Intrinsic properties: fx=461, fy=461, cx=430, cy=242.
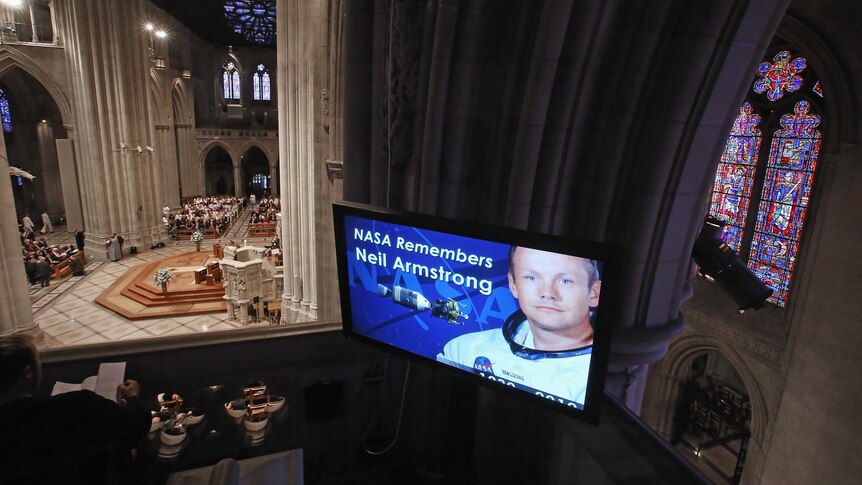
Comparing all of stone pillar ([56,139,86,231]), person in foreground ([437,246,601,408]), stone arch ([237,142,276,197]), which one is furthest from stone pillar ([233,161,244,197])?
person in foreground ([437,246,601,408])

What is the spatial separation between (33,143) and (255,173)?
11528 mm

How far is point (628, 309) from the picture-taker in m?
2.32

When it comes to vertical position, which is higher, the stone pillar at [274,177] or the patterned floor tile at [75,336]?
the stone pillar at [274,177]

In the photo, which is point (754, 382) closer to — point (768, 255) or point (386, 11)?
point (768, 255)

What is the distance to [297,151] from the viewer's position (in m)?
8.16

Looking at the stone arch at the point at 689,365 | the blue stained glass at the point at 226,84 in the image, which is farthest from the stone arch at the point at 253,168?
the stone arch at the point at 689,365

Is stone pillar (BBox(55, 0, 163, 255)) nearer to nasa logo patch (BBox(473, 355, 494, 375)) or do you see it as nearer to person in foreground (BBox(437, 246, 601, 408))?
nasa logo patch (BBox(473, 355, 494, 375))

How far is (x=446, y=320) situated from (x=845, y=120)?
17.9ft

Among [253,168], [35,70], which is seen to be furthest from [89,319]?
[253,168]

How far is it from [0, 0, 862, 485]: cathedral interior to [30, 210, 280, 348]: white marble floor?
2.8 inches

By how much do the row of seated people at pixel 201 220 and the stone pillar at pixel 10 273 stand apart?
815 cm

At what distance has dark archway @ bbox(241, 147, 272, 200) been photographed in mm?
27094

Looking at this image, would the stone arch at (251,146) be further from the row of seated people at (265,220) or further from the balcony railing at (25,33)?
the balcony railing at (25,33)

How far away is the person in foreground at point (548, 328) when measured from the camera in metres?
1.73
